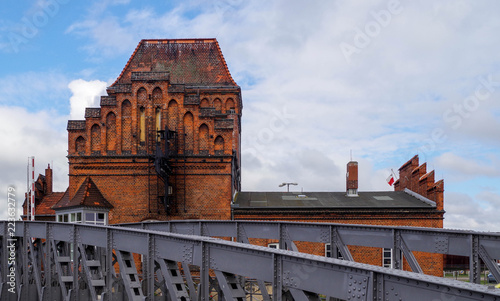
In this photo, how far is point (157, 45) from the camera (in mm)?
36875

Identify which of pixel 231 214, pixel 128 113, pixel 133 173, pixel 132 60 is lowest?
pixel 231 214

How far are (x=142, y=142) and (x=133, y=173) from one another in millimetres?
1762

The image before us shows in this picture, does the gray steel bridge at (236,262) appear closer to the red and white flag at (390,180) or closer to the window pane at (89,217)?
the window pane at (89,217)

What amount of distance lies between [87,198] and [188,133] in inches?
248

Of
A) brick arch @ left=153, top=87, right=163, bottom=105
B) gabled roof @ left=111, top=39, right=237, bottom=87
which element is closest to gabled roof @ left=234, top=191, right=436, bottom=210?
brick arch @ left=153, top=87, right=163, bottom=105

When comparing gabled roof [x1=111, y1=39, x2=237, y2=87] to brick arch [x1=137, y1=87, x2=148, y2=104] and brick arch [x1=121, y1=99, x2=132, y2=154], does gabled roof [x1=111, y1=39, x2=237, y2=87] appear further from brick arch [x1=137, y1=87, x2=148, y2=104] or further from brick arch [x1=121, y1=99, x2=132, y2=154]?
brick arch [x1=121, y1=99, x2=132, y2=154]

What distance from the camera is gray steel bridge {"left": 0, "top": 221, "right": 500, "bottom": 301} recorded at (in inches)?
277

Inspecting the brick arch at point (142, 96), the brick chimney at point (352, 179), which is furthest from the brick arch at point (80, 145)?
the brick chimney at point (352, 179)

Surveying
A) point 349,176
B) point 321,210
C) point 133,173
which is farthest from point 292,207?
point 133,173

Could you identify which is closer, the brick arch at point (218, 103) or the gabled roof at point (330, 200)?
the gabled roof at point (330, 200)

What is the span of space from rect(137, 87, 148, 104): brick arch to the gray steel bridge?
412 inches

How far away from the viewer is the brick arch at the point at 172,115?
29703mm

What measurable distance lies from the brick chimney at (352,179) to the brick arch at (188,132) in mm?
11147

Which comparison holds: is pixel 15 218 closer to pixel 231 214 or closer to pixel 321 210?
pixel 231 214
